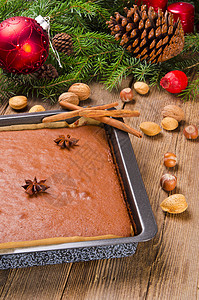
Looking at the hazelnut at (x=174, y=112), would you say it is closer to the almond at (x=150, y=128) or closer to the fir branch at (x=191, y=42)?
the almond at (x=150, y=128)

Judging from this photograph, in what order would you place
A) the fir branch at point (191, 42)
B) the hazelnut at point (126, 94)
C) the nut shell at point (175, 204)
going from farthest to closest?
the fir branch at point (191, 42), the hazelnut at point (126, 94), the nut shell at point (175, 204)

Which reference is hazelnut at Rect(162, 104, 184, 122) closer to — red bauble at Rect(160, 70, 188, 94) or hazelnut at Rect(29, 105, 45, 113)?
red bauble at Rect(160, 70, 188, 94)

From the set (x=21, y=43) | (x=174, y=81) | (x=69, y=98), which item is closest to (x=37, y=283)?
(x=69, y=98)

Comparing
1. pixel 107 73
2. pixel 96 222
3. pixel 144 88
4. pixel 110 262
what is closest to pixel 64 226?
pixel 96 222

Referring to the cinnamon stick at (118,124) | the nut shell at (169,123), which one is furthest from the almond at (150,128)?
the cinnamon stick at (118,124)

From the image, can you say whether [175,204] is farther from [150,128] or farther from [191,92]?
[191,92]

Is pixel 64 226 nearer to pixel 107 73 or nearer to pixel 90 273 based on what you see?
pixel 90 273
